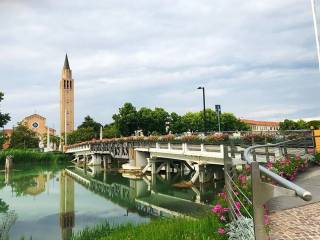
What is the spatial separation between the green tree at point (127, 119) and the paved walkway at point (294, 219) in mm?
60641

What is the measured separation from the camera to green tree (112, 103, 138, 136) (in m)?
69.5

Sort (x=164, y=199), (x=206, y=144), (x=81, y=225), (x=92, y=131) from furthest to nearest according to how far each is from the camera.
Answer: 1. (x=92, y=131)
2. (x=206, y=144)
3. (x=164, y=199)
4. (x=81, y=225)

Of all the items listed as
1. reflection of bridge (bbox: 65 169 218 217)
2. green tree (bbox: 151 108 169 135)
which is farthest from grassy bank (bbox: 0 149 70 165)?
reflection of bridge (bbox: 65 169 218 217)

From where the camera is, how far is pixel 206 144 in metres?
26.3

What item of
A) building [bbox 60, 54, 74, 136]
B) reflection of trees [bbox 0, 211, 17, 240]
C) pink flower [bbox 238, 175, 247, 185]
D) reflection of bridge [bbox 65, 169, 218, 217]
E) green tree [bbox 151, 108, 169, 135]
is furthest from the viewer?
building [bbox 60, 54, 74, 136]

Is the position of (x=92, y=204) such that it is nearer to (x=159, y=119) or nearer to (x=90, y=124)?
(x=159, y=119)

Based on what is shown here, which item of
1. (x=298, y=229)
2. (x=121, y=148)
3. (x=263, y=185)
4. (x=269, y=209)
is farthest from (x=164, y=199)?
(x=121, y=148)

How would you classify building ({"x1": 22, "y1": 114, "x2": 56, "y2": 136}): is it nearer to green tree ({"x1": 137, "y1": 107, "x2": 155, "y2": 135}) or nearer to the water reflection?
green tree ({"x1": 137, "y1": 107, "x2": 155, "y2": 135})

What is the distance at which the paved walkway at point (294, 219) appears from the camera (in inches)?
248

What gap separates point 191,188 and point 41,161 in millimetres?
45367

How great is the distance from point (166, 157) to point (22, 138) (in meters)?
68.0

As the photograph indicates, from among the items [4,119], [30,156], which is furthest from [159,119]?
[4,119]

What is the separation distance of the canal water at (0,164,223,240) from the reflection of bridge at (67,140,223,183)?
142cm

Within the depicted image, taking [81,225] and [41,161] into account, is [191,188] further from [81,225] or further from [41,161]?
[41,161]
